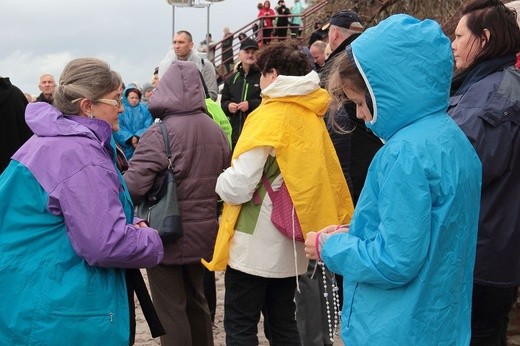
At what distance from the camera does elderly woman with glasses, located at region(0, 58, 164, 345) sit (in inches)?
146

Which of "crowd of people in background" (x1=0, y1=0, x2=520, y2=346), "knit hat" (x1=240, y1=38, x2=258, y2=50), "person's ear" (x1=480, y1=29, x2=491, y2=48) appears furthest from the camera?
"knit hat" (x1=240, y1=38, x2=258, y2=50)

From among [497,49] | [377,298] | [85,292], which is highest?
[497,49]

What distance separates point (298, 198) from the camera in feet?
16.5

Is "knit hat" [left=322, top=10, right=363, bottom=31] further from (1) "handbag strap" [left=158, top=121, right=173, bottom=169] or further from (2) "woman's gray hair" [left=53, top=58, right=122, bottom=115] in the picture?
(2) "woman's gray hair" [left=53, top=58, right=122, bottom=115]

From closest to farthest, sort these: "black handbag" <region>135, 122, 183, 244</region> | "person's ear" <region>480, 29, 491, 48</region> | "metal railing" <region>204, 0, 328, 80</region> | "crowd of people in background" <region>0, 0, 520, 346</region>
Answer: "crowd of people in background" <region>0, 0, 520, 346</region> < "person's ear" <region>480, 29, 491, 48</region> < "black handbag" <region>135, 122, 183, 244</region> < "metal railing" <region>204, 0, 328, 80</region>

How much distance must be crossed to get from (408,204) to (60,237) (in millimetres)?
1584

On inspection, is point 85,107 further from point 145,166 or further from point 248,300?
→ point 248,300

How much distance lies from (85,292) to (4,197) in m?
0.53

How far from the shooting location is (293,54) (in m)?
5.32

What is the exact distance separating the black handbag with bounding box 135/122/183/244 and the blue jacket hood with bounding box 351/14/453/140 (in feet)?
7.66

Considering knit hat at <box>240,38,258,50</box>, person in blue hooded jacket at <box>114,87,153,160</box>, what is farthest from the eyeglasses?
person in blue hooded jacket at <box>114,87,153,160</box>

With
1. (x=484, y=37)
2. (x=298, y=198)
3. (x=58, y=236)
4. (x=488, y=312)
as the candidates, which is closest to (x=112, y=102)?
(x=58, y=236)

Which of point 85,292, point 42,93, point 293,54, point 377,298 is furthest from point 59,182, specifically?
point 42,93

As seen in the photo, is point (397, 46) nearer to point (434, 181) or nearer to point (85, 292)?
point (434, 181)
